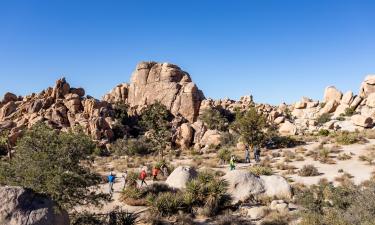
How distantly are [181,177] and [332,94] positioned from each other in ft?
168

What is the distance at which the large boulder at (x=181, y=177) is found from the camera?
20750mm

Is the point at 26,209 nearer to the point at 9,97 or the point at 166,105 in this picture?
the point at 166,105

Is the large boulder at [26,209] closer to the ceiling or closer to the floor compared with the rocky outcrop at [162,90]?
closer to the floor

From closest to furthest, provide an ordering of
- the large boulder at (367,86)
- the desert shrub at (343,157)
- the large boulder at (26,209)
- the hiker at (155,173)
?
1. the large boulder at (26,209)
2. the hiker at (155,173)
3. the desert shrub at (343,157)
4. the large boulder at (367,86)

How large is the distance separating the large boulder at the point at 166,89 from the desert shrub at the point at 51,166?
48.3 meters

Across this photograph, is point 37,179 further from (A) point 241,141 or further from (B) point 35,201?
(A) point 241,141

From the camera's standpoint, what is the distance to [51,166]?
1384 centimetres

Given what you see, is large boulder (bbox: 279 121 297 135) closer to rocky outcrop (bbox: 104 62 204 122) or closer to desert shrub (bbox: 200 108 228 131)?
desert shrub (bbox: 200 108 228 131)

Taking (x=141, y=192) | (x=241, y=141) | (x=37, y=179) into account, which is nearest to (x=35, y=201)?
(x=37, y=179)

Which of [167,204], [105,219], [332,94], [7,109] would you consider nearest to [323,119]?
[332,94]

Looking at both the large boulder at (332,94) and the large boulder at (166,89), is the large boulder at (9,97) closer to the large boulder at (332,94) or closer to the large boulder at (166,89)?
the large boulder at (166,89)

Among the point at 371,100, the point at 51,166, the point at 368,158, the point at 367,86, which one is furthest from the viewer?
the point at 367,86

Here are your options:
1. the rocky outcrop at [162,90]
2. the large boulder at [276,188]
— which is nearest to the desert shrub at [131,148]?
the rocky outcrop at [162,90]

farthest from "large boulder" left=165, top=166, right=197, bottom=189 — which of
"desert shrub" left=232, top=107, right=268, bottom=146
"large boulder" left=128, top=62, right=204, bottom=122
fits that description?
"large boulder" left=128, top=62, right=204, bottom=122
